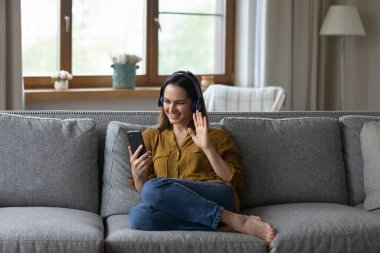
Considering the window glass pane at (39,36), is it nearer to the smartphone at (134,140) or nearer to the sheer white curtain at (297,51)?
the sheer white curtain at (297,51)

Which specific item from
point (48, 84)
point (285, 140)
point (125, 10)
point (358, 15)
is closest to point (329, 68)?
point (358, 15)

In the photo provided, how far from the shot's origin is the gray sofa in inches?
115

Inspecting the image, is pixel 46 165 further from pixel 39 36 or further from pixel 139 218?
pixel 39 36

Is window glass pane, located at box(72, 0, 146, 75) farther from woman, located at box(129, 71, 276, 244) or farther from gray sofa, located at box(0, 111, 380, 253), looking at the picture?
woman, located at box(129, 71, 276, 244)

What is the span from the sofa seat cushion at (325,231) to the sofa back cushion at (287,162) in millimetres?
234

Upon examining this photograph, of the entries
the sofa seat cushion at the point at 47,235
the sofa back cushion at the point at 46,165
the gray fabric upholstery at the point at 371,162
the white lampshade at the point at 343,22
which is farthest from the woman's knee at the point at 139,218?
the white lampshade at the point at 343,22

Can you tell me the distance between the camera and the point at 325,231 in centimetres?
303

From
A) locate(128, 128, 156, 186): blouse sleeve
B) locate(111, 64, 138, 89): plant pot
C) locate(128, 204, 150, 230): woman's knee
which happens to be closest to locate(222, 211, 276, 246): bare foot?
locate(128, 204, 150, 230): woman's knee

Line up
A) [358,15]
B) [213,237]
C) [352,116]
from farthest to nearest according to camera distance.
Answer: [358,15] < [352,116] < [213,237]

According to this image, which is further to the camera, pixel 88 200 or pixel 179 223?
pixel 88 200

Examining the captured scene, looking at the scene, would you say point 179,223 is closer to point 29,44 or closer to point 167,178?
point 167,178

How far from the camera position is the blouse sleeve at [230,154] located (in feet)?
10.8

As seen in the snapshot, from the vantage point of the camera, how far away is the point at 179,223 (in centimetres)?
303

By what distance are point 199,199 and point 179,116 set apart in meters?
0.42
